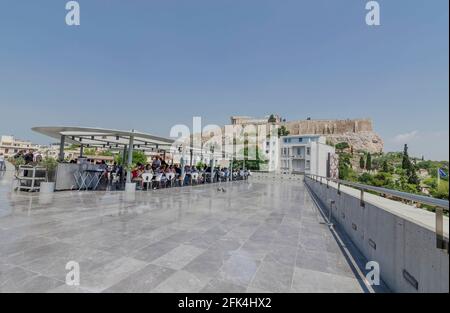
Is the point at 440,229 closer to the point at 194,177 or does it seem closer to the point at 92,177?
the point at 92,177

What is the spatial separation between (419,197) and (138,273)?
266 centimetres

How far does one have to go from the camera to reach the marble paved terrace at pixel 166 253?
2.07 meters

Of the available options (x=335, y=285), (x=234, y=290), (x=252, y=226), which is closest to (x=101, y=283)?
(x=234, y=290)

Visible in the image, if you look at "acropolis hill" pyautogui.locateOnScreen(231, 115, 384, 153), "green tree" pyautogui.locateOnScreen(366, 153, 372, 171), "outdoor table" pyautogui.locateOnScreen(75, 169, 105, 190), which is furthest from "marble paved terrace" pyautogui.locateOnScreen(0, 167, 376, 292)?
"acropolis hill" pyautogui.locateOnScreen(231, 115, 384, 153)

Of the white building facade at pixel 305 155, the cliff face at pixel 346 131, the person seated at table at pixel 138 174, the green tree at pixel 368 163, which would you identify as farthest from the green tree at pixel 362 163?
the person seated at table at pixel 138 174

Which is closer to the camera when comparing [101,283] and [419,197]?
[419,197]

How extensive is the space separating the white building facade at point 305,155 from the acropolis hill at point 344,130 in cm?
5096

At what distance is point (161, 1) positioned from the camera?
6891 mm

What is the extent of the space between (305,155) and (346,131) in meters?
72.2

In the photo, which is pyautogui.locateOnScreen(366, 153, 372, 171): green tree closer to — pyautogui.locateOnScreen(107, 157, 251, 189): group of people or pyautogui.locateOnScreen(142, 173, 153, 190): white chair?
pyautogui.locateOnScreen(107, 157, 251, 189): group of people

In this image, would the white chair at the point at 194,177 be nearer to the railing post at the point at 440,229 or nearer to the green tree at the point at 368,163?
the railing post at the point at 440,229

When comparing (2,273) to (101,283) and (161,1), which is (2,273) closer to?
(101,283)

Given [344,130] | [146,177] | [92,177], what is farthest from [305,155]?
[344,130]

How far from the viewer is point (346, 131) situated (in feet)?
338
